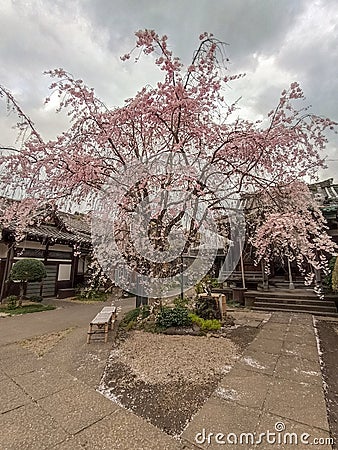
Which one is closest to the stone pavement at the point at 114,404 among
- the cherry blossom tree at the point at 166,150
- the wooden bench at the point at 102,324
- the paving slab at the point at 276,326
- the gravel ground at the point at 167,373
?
the gravel ground at the point at 167,373

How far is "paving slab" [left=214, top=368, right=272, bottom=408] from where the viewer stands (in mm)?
2553

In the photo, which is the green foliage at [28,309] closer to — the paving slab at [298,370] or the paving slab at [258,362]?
the paving slab at [258,362]

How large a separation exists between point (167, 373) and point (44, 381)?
5.44 ft

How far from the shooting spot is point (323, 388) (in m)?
2.84

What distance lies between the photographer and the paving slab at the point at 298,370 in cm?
309

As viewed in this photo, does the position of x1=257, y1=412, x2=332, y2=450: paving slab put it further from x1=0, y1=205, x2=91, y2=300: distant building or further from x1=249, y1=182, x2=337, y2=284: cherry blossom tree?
x1=0, y1=205, x2=91, y2=300: distant building

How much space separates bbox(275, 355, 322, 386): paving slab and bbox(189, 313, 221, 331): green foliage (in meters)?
1.88

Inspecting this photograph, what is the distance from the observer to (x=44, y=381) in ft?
9.84

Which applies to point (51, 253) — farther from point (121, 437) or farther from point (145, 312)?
point (121, 437)

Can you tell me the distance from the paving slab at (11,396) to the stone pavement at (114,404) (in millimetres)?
11

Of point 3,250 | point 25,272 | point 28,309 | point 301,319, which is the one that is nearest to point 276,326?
point 301,319

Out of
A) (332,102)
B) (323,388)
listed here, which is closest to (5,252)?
(323,388)

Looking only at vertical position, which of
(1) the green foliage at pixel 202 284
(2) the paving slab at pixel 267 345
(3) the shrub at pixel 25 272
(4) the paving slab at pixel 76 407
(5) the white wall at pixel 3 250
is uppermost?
(5) the white wall at pixel 3 250

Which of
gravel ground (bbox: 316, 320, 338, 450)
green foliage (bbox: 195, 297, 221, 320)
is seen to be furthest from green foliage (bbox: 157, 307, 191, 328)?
gravel ground (bbox: 316, 320, 338, 450)
